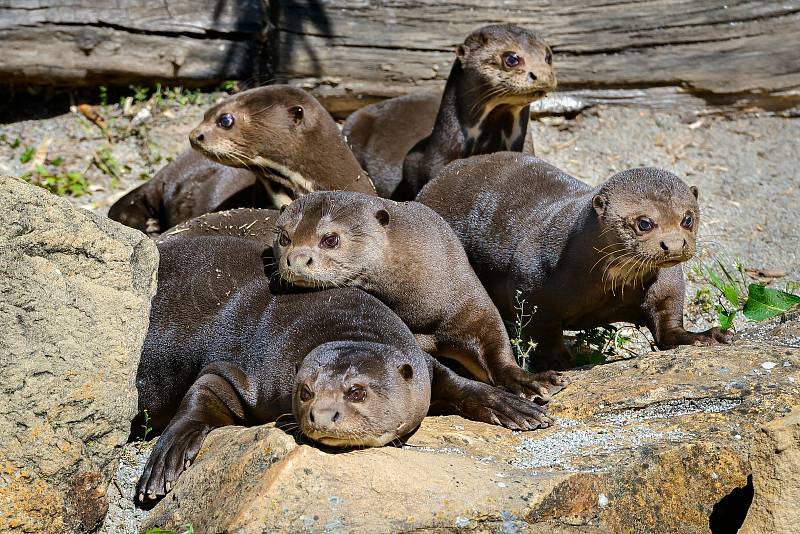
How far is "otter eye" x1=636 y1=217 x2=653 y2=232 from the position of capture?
5.29 metres

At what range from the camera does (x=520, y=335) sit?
5758 mm

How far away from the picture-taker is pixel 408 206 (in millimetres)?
5812

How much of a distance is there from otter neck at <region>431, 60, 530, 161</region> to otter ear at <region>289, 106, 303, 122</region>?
942 millimetres

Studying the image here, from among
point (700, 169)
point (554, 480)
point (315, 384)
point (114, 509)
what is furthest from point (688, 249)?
point (700, 169)

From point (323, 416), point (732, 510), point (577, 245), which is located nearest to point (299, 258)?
point (323, 416)

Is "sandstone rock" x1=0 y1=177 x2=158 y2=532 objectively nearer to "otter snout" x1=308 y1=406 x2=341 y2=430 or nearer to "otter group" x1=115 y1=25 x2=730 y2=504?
"otter group" x1=115 y1=25 x2=730 y2=504

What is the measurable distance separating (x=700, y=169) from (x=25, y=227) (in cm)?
551

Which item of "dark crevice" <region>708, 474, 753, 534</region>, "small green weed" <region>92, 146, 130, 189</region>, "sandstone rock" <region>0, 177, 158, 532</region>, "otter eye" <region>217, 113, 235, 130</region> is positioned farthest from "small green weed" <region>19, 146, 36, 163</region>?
"dark crevice" <region>708, 474, 753, 534</region>

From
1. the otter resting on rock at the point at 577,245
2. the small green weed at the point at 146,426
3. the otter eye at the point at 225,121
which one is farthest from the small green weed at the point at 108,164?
the small green weed at the point at 146,426

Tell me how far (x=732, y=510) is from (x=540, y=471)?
2.41 ft

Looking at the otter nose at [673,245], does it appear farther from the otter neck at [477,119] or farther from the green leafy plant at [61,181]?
the green leafy plant at [61,181]

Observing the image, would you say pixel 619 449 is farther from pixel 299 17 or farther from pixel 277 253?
pixel 299 17

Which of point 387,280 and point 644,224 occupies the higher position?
point 644,224

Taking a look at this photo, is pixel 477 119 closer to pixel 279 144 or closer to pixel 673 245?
pixel 279 144
